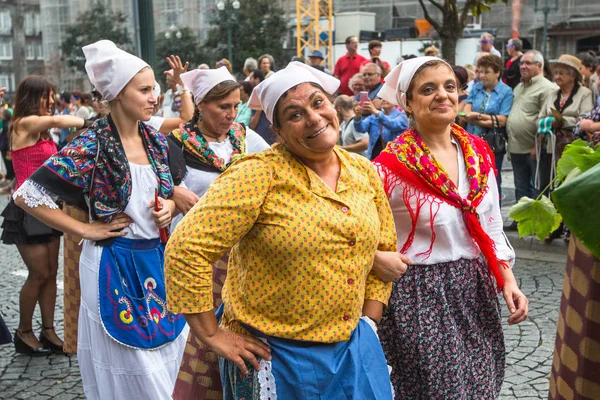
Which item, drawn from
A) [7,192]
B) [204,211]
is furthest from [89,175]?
[7,192]

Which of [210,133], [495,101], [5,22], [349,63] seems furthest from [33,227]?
[5,22]

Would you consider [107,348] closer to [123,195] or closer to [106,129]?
[123,195]

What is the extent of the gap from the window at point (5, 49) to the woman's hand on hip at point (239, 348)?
159 feet

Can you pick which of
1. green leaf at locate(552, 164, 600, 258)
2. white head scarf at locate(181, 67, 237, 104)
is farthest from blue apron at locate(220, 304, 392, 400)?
white head scarf at locate(181, 67, 237, 104)

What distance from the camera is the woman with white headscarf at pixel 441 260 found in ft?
10.6

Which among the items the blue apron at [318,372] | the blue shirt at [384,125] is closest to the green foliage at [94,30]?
the blue shirt at [384,125]

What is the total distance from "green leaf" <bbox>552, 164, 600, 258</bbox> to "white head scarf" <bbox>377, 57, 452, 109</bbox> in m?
2.61

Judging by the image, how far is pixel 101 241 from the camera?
3.73m

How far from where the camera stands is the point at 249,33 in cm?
3431

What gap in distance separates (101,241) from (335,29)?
34201 millimetres

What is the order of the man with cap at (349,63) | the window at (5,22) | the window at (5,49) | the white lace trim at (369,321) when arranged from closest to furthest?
the white lace trim at (369,321), the man with cap at (349,63), the window at (5,49), the window at (5,22)

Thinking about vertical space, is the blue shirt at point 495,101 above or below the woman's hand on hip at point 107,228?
above

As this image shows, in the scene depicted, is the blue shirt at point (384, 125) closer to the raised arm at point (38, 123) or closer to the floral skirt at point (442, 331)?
the raised arm at point (38, 123)

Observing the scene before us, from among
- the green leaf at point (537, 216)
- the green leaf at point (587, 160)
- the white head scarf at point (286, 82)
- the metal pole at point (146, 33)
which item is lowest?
the green leaf at point (537, 216)
